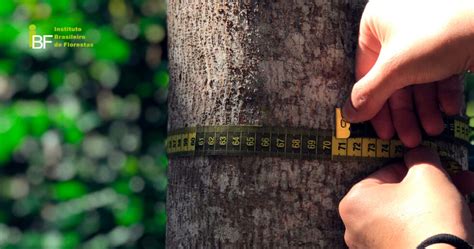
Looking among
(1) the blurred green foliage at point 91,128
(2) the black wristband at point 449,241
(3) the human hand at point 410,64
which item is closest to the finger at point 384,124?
(3) the human hand at point 410,64

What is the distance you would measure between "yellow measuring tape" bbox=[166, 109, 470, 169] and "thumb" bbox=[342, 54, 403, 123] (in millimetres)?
43

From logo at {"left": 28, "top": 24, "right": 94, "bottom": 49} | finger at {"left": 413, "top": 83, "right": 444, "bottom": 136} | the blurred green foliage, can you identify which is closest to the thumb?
finger at {"left": 413, "top": 83, "right": 444, "bottom": 136}

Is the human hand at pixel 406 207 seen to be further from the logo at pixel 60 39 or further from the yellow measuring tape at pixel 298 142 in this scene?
the logo at pixel 60 39

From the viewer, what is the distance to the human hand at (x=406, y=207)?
1.45 metres

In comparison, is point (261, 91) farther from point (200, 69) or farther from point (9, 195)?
point (9, 195)

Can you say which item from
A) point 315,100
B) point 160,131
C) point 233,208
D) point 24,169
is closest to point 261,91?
point 315,100

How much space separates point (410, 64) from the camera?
4.96 ft

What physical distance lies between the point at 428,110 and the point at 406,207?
27cm

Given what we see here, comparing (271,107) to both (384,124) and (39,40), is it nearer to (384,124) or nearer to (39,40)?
(384,124)

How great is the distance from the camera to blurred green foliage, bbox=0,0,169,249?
2820 millimetres

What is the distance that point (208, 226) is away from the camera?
5.48 ft

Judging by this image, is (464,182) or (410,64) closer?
(410,64)

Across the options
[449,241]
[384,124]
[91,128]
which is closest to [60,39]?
[91,128]

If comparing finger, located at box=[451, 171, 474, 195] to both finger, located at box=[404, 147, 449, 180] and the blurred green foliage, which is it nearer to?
finger, located at box=[404, 147, 449, 180]
